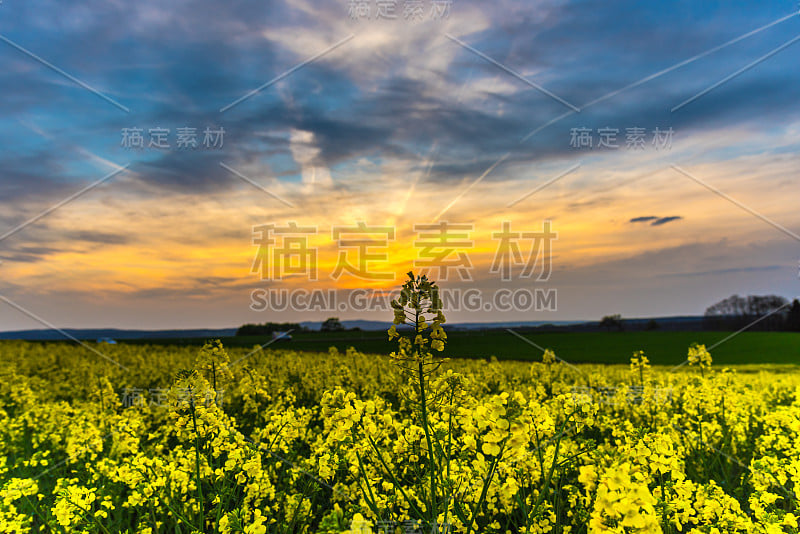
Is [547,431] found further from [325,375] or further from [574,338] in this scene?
[574,338]

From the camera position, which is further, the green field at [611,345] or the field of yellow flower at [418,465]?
the green field at [611,345]

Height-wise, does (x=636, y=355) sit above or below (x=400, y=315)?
below

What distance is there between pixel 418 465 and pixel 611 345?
34.9 meters

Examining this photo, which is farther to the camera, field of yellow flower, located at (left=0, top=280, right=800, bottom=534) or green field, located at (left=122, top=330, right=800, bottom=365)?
green field, located at (left=122, top=330, right=800, bottom=365)

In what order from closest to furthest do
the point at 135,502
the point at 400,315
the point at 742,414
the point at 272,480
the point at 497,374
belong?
the point at 400,315
the point at 135,502
the point at 272,480
the point at 742,414
the point at 497,374

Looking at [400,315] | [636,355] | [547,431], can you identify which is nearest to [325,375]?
[636,355]

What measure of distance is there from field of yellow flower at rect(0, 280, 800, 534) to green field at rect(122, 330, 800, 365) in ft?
50.5

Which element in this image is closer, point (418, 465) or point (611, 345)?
point (418, 465)

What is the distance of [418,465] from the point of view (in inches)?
223

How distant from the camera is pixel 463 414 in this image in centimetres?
386

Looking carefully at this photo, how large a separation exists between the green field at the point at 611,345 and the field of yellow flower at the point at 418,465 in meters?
15.4

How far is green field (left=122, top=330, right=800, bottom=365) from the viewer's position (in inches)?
1102

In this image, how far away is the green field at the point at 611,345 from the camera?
28.0 m

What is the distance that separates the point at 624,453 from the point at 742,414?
231 inches
